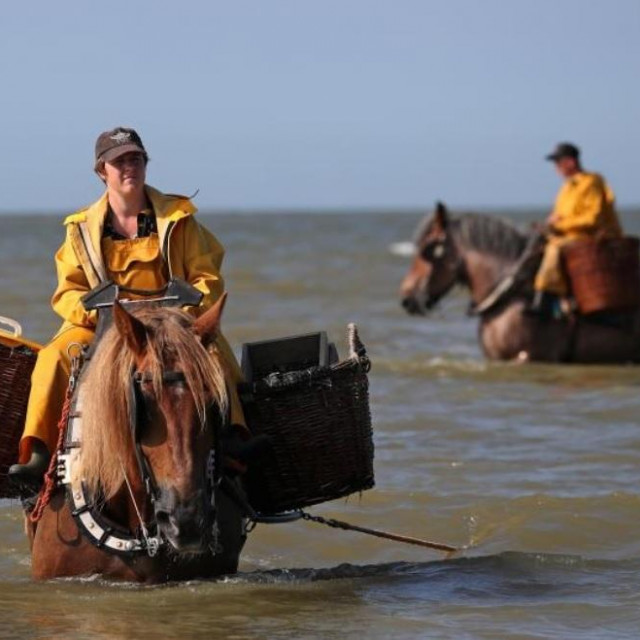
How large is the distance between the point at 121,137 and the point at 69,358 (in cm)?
82

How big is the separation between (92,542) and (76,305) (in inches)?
33.7

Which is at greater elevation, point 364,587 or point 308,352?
point 308,352

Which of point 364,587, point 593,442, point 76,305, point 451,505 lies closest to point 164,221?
point 76,305

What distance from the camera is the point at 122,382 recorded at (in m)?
5.61

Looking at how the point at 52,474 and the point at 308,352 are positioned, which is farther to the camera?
the point at 308,352

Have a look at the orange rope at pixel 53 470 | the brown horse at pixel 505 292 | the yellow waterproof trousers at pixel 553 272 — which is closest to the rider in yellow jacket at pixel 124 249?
the orange rope at pixel 53 470

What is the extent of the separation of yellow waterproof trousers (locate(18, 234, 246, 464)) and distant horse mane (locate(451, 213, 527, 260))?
9401mm

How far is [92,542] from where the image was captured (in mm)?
5902

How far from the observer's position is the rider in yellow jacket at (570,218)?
14936 mm

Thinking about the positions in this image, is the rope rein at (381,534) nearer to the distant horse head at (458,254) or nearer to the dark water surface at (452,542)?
the dark water surface at (452,542)

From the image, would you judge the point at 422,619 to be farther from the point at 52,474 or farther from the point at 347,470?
the point at 52,474

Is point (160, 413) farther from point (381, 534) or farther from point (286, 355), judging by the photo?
point (381, 534)

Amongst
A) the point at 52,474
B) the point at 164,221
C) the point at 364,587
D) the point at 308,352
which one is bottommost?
the point at 364,587

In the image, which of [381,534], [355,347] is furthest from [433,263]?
[355,347]
